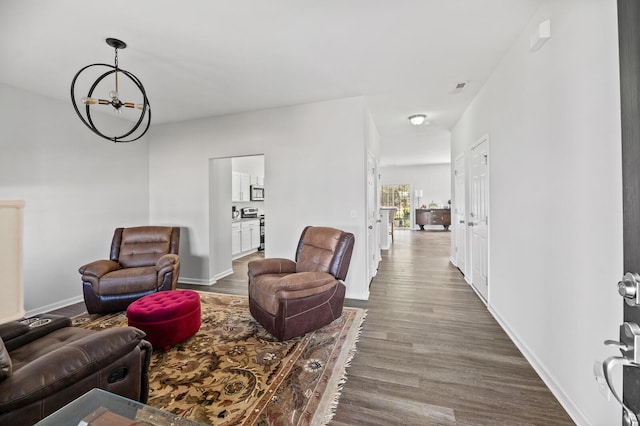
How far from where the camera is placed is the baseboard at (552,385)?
151cm

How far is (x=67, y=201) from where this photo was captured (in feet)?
11.7

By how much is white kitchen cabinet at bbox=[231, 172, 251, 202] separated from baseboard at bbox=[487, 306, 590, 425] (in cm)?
575

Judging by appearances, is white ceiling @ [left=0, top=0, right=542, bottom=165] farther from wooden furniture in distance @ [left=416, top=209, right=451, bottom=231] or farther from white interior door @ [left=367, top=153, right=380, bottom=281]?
wooden furniture in distance @ [left=416, top=209, right=451, bottom=231]

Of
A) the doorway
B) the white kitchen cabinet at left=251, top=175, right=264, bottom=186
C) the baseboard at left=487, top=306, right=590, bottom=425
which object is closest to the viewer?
the baseboard at left=487, top=306, right=590, bottom=425

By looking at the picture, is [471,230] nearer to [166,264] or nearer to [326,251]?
[326,251]

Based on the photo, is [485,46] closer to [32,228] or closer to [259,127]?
[259,127]

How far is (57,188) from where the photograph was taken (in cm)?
347

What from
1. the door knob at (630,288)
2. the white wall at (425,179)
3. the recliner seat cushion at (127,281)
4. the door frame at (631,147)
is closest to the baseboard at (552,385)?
the door frame at (631,147)

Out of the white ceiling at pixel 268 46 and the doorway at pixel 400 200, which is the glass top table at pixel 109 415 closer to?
the white ceiling at pixel 268 46

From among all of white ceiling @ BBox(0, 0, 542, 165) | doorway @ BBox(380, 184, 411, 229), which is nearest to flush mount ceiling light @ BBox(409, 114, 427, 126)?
white ceiling @ BBox(0, 0, 542, 165)

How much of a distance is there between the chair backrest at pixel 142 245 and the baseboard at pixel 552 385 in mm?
4158

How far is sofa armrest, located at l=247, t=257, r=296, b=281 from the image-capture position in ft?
9.58

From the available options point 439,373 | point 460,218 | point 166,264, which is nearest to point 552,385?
point 439,373

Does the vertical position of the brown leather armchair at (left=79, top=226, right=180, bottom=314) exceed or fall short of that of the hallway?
it exceeds it
